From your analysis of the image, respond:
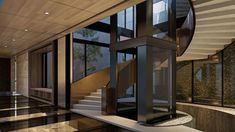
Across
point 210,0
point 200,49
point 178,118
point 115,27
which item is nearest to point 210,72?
point 200,49

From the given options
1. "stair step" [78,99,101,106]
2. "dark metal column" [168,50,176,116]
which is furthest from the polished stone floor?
"dark metal column" [168,50,176,116]

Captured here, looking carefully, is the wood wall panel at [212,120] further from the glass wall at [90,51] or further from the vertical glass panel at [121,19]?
the glass wall at [90,51]

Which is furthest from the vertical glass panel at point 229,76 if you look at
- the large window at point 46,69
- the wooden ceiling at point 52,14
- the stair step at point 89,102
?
the large window at point 46,69

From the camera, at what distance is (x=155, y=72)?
516 centimetres

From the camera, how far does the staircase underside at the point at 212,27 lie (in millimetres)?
4859

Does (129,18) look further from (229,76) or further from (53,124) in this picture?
(229,76)

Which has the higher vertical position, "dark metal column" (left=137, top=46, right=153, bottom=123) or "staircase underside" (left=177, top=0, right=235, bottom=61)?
"staircase underside" (left=177, top=0, right=235, bottom=61)

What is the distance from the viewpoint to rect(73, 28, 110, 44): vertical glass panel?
9055mm

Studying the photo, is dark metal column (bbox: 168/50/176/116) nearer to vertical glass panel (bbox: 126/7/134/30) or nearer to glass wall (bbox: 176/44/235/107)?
vertical glass panel (bbox: 126/7/134/30)

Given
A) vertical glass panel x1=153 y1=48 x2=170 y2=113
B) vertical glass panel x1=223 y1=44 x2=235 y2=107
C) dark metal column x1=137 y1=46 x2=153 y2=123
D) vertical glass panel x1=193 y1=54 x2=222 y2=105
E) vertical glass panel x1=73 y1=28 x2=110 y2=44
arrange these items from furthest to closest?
vertical glass panel x1=73 y1=28 x2=110 y2=44, vertical glass panel x1=193 y1=54 x2=222 y2=105, vertical glass panel x1=223 y1=44 x2=235 y2=107, vertical glass panel x1=153 y1=48 x2=170 y2=113, dark metal column x1=137 y1=46 x2=153 y2=123

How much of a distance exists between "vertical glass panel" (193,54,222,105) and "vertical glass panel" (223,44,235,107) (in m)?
0.22

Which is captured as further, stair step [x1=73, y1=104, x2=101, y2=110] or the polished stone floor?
stair step [x1=73, y1=104, x2=101, y2=110]

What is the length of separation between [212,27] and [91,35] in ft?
18.6

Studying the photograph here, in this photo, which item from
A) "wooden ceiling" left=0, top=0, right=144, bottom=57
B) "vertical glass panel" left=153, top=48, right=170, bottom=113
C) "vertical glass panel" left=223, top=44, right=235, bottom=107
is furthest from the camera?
"vertical glass panel" left=223, top=44, right=235, bottom=107
